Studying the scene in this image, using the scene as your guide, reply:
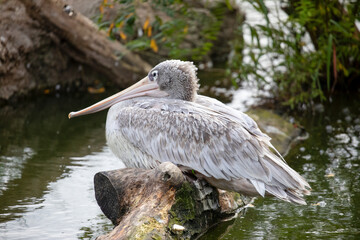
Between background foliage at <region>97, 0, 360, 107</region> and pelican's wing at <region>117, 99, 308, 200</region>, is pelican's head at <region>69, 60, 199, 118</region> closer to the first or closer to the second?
pelican's wing at <region>117, 99, 308, 200</region>

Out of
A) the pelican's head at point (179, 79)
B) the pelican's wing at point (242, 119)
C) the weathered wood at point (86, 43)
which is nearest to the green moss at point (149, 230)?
the pelican's wing at point (242, 119)

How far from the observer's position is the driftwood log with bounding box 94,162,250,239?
4.66m

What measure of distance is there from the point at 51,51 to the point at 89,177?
4.54 m

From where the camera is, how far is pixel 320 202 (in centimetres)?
609

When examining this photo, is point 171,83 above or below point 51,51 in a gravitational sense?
below

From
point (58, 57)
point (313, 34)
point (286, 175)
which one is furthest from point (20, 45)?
point (286, 175)

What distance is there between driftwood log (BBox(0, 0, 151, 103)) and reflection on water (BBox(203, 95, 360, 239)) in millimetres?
3664

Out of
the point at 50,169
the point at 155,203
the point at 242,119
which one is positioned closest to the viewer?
the point at 155,203

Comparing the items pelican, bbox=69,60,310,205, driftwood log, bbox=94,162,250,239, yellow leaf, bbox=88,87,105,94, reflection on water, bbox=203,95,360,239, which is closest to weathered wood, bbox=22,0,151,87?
yellow leaf, bbox=88,87,105,94

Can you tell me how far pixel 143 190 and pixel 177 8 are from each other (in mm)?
6016

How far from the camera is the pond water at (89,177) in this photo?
554cm

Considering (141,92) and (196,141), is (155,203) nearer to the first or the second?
(196,141)

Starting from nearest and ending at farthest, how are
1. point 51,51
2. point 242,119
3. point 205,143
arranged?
point 205,143 < point 242,119 < point 51,51

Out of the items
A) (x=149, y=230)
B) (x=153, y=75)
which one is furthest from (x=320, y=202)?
(x=149, y=230)
